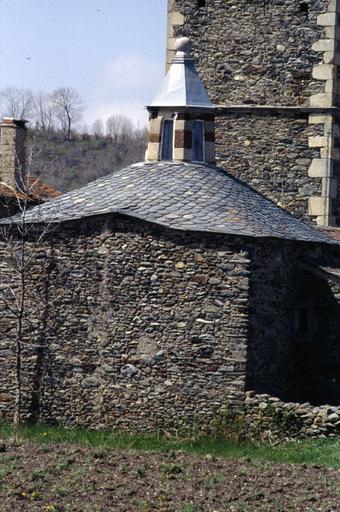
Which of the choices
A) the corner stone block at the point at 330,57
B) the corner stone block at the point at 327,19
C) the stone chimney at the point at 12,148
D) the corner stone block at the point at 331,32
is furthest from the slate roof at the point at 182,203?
the stone chimney at the point at 12,148

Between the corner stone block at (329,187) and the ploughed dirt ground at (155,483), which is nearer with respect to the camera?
the ploughed dirt ground at (155,483)

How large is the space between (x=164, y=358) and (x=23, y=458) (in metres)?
3.81

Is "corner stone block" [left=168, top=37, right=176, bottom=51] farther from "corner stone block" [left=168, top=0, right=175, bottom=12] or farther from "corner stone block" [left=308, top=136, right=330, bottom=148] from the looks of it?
"corner stone block" [left=308, top=136, right=330, bottom=148]

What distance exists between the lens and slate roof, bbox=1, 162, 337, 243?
70.4ft

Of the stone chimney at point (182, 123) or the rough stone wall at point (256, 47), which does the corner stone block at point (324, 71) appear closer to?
the rough stone wall at point (256, 47)

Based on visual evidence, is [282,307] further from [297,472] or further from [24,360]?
[297,472]

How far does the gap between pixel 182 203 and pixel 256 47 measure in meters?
6.80

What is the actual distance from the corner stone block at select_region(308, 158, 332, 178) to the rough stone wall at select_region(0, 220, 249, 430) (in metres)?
6.96

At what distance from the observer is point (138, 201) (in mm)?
22062

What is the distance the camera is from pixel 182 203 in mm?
22094

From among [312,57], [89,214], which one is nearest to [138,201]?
[89,214]

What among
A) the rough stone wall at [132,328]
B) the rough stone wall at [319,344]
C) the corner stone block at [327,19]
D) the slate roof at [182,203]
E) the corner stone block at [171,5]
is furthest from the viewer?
the corner stone block at [171,5]

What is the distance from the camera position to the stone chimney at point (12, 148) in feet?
98.8

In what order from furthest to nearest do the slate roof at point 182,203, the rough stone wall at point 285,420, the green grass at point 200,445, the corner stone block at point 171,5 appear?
1. the corner stone block at point 171,5
2. the slate roof at point 182,203
3. the rough stone wall at point 285,420
4. the green grass at point 200,445
